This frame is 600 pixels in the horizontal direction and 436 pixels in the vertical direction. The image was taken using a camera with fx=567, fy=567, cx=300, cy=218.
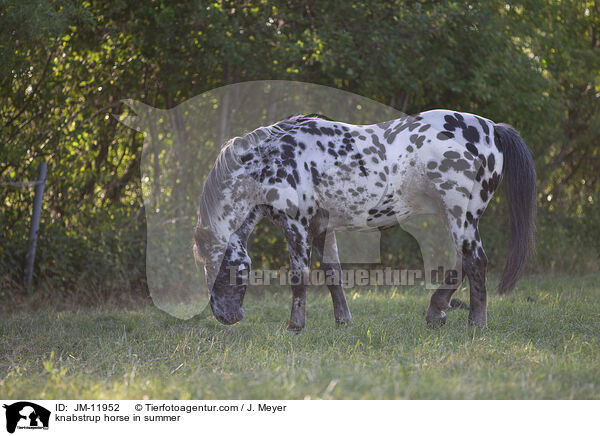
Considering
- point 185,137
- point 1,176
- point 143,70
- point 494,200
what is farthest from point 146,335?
point 494,200

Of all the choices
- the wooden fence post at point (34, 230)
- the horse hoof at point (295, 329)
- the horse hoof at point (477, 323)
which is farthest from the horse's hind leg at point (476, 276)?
the wooden fence post at point (34, 230)

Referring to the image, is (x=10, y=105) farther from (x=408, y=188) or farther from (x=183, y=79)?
(x=408, y=188)

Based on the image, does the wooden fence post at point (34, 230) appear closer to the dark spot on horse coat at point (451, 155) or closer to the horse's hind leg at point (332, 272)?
the horse's hind leg at point (332, 272)

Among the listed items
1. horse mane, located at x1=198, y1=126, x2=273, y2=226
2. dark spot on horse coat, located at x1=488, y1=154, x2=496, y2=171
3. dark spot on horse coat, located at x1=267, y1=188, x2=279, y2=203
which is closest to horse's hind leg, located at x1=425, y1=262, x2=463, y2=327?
dark spot on horse coat, located at x1=488, y1=154, x2=496, y2=171

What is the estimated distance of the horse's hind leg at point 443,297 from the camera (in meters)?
4.85

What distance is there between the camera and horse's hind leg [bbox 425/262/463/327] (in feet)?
15.9

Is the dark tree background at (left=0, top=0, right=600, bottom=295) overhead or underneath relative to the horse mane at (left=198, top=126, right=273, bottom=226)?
overhead

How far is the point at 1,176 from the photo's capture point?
664cm

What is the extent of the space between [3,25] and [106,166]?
2.37 metres

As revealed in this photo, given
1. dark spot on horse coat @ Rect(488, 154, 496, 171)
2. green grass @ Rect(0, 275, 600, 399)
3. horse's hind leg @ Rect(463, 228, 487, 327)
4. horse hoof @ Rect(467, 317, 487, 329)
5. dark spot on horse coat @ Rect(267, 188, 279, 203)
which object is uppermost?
dark spot on horse coat @ Rect(488, 154, 496, 171)

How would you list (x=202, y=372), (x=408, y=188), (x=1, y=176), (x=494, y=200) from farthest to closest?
(x=494, y=200) < (x=1, y=176) < (x=408, y=188) < (x=202, y=372)
